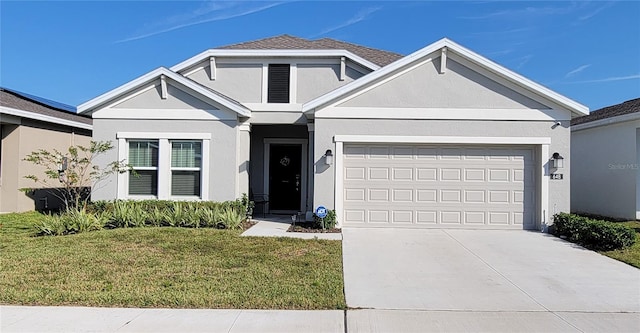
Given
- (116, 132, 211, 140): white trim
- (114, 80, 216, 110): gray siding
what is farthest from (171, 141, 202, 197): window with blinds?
(114, 80, 216, 110): gray siding

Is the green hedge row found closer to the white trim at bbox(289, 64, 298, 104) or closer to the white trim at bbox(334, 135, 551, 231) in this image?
the white trim at bbox(334, 135, 551, 231)

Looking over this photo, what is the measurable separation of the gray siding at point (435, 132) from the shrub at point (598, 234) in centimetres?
107

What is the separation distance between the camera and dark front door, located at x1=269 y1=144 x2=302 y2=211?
535 inches

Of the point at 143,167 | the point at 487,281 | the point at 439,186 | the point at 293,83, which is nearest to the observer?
the point at 487,281

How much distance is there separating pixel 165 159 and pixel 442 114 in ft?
25.4

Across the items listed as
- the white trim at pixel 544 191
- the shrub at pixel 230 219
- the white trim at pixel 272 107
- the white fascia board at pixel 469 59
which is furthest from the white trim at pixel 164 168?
the white trim at pixel 544 191

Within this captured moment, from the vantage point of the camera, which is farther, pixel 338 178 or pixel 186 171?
pixel 186 171

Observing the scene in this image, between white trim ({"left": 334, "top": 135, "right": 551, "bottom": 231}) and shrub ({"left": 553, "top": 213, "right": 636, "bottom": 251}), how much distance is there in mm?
893

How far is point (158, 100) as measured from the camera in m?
11.0

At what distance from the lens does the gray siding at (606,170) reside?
1223cm

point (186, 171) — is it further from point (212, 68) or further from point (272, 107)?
point (212, 68)

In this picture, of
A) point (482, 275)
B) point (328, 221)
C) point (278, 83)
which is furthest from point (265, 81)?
point (482, 275)

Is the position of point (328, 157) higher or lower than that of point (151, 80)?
lower

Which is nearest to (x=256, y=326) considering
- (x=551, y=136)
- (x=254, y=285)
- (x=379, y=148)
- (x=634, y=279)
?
(x=254, y=285)
